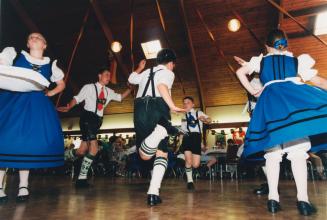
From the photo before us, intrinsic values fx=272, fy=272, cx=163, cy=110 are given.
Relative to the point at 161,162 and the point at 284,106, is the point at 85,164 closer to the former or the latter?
the point at 161,162

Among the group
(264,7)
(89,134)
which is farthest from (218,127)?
(89,134)

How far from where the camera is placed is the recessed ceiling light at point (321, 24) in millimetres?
7633

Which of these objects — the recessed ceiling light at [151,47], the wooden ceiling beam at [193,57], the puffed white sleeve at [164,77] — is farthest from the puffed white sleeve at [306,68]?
the recessed ceiling light at [151,47]

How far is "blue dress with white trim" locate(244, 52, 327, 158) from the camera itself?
165 centimetres

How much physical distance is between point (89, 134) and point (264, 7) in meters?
6.96

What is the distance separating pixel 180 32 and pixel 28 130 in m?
7.85

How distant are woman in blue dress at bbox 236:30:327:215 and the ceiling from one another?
615cm

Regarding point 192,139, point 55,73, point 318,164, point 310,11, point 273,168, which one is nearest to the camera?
point 273,168

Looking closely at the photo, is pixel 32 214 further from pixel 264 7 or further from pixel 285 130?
pixel 264 7

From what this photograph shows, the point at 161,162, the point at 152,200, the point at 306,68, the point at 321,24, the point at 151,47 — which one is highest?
the point at 151,47

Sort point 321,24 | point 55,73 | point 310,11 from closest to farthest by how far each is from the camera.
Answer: point 55,73
point 310,11
point 321,24

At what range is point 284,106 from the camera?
175 centimetres

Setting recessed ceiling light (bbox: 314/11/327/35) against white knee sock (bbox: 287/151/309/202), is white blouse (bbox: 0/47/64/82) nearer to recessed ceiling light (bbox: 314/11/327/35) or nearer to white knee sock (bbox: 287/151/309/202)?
white knee sock (bbox: 287/151/309/202)

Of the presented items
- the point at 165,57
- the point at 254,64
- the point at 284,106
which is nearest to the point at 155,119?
the point at 165,57
